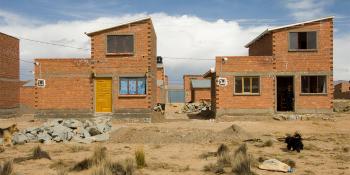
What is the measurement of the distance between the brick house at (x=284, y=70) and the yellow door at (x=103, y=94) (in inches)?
269

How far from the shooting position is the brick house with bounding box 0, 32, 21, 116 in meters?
31.2

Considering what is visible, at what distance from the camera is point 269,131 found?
2052 centimetres

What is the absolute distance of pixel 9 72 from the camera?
32531 millimetres

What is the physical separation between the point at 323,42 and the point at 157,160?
17.6 metres

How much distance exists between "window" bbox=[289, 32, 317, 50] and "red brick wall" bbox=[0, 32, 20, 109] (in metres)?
21.2

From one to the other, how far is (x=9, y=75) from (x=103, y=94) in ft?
36.3

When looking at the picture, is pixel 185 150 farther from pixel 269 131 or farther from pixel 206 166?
pixel 269 131

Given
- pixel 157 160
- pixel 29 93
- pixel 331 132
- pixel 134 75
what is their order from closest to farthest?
pixel 157 160 < pixel 331 132 < pixel 134 75 < pixel 29 93

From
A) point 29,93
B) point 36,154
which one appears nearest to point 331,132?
point 36,154

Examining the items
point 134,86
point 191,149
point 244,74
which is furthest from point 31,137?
point 244,74

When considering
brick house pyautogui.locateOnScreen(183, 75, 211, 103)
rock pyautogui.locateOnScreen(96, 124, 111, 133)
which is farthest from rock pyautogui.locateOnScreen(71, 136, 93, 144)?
brick house pyautogui.locateOnScreen(183, 75, 211, 103)

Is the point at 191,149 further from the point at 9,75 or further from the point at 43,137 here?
the point at 9,75

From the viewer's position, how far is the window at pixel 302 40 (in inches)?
1029

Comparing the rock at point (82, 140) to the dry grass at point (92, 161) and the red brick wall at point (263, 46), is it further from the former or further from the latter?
the red brick wall at point (263, 46)
